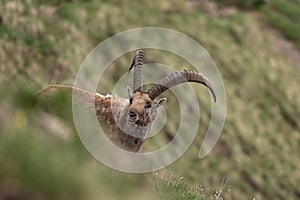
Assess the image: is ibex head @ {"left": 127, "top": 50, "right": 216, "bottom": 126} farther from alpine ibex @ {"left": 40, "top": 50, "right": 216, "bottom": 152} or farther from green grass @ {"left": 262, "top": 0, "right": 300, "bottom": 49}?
green grass @ {"left": 262, "top": 0, "right": 300, "bottom": 49}

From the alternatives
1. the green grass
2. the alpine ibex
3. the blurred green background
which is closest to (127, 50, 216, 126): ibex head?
the alpine ibex

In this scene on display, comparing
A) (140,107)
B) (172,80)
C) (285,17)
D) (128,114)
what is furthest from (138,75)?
(285,17)

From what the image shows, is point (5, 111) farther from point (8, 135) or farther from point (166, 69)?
point (166, 69)

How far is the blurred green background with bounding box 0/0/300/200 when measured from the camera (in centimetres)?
429

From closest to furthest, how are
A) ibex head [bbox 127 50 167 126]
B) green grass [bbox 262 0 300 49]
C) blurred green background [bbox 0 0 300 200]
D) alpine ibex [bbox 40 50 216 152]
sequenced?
blurred green background [bbox 0 0 300 200], alpine ibex [bbox 40 50 216 152], ibex head [bbox 127 50 167 126], green grass [bbox 262 0 300 49]

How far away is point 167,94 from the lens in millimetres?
24125

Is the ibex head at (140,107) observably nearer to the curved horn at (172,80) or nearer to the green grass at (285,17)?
the curved horn at (172,80)

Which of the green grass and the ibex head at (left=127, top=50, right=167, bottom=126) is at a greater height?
the ibex head at (left=127, top=50, right=167, bottom=126)

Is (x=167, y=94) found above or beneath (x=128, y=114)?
beneath

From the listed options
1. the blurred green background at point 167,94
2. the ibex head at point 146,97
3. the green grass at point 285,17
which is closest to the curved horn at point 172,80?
the ibex head at point 146,97

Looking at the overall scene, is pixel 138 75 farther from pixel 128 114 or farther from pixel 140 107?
pixel 128 114

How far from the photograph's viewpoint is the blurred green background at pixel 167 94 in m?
4.29

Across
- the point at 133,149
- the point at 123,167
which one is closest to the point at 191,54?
the point at 133,149

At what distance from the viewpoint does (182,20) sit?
2992cm
